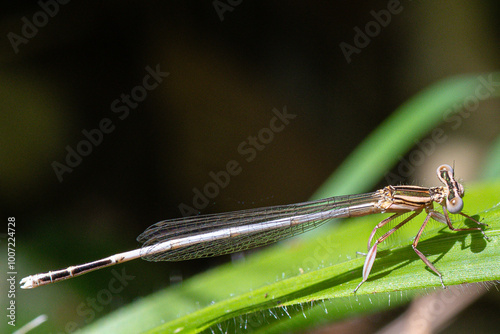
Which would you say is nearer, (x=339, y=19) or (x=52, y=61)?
(x=52, y=61)

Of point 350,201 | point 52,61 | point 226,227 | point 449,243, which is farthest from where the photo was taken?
point 52,61

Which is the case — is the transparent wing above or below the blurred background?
below

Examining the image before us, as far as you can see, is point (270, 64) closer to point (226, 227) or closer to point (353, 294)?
point (226, 227)

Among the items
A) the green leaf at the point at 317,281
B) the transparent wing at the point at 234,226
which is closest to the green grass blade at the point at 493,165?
the green leaf at the point at 317,281

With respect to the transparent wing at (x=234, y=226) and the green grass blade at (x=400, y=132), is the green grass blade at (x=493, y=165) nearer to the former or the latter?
the green grass blade at (x=400, y=132)

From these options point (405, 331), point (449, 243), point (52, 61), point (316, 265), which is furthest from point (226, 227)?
point (52, 61)

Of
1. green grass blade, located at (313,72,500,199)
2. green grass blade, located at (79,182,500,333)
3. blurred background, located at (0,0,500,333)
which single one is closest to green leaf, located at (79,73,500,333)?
green grass blade, located at (79,182,500,333)

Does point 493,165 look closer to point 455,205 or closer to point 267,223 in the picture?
point 455,205

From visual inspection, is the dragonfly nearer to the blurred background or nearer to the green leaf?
the green leaf

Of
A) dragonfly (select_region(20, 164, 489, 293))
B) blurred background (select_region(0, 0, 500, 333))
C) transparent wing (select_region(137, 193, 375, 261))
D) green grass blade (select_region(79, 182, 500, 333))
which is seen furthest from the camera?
blurred background (select_region(0, 0, 500, 333))
